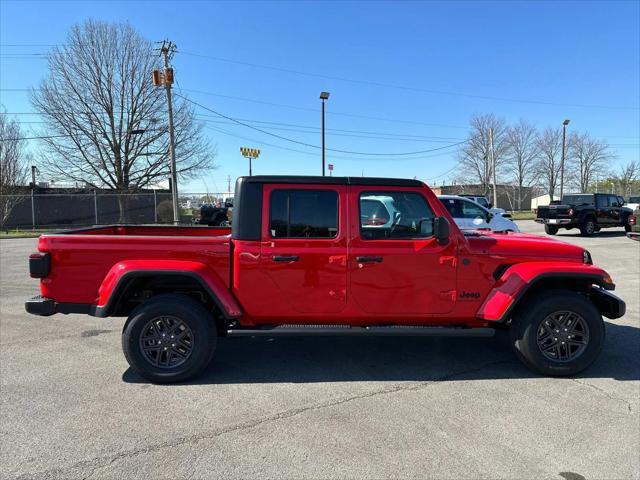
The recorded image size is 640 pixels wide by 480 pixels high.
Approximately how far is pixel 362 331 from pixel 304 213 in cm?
128

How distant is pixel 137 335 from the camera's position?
13.0 ft

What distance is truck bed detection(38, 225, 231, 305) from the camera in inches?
159

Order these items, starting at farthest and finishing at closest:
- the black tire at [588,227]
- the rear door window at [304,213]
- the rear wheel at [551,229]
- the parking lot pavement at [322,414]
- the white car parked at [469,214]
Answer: the rear wheel at [551,229], the black tire at [588,227], the white car parked at [469,214], the rear door window at [304,213], the parking lot pavement at [322,414]

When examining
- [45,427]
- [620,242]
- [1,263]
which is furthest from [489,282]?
[620,242]

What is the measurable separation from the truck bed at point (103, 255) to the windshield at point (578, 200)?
67.2ft

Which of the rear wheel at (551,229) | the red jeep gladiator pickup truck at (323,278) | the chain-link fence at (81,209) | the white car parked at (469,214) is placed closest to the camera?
the red jeep gladiator pickup truck at (323,278)

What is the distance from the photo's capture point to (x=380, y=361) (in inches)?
180

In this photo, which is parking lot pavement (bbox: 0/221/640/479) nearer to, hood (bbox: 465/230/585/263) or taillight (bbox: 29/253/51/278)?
taillight (bbox: 29/253/51/278)

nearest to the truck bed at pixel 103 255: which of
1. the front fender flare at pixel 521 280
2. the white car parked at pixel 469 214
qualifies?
the front fender flare at pixel 521 280

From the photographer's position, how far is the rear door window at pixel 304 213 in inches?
163

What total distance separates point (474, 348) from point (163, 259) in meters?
3.62

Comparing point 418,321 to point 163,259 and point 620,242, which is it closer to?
point 163,259

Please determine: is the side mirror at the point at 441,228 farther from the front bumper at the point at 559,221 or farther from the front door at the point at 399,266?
the front bumper at the point at 559,221

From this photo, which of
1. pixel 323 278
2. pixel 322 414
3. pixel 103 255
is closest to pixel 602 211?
pixel 323 278
